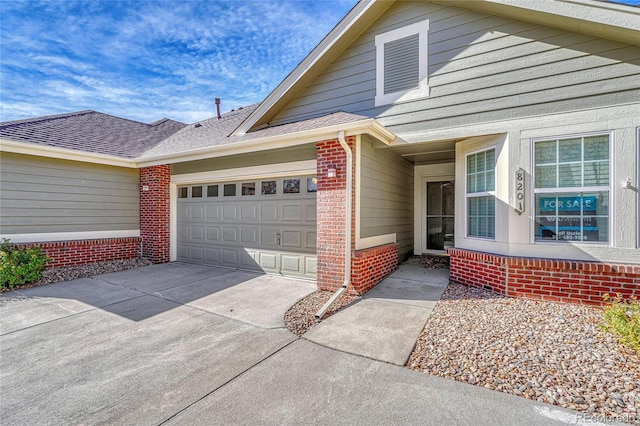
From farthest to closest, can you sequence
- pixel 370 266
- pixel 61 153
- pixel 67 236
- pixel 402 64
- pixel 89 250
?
pixel 89 250
pixel 67 236
pixel 61 153
pixel 402 64
pixel 370 266

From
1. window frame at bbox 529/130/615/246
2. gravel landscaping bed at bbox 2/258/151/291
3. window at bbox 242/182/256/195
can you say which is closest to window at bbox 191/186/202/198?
window at bbox 242/182/256/195

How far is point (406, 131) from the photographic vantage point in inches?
242

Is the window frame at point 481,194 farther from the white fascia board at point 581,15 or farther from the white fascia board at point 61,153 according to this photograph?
the white fascia board at point 61,153

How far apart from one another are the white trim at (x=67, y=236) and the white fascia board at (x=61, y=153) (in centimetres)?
197

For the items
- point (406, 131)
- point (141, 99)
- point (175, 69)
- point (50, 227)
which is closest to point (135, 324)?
point (50, 227)

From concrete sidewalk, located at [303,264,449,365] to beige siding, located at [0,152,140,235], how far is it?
7677mm

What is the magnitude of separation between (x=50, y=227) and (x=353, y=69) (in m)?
8.60

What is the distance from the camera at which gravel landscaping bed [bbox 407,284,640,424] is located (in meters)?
2.48

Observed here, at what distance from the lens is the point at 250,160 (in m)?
7.13

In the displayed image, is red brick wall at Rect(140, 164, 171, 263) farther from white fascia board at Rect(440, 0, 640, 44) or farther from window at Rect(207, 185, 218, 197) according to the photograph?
white fascia board at Rect(440, 0, 640, 44)

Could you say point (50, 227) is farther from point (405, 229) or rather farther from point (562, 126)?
point (562, 126)

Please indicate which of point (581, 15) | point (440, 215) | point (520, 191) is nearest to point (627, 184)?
point (520, 191)

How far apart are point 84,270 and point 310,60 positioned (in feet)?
25.6

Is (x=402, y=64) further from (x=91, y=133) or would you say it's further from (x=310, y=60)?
(x=91, y=133)
